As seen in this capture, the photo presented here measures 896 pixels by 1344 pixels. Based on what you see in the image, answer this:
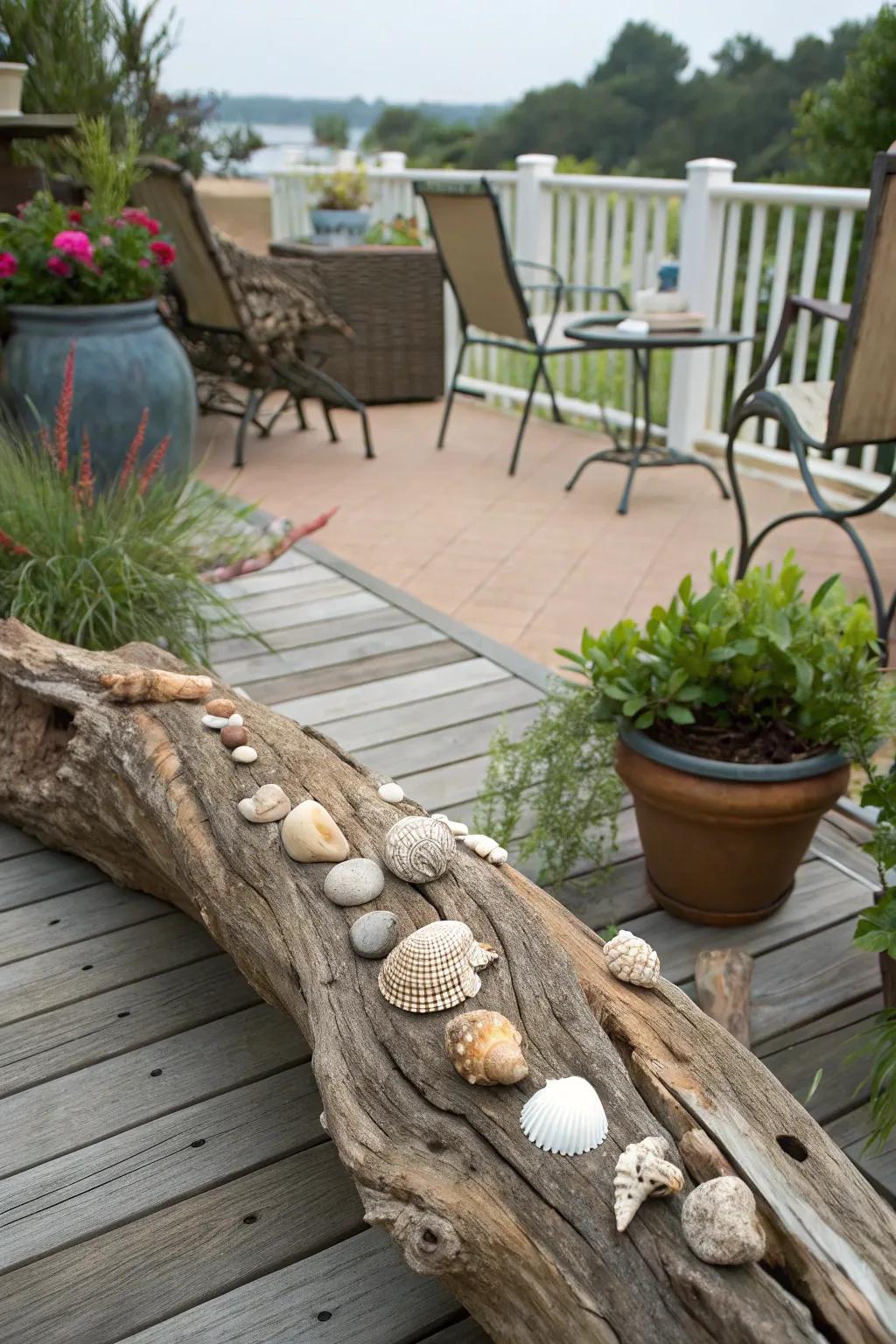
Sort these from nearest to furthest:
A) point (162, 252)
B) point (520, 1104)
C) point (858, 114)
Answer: point (520, 1104), point (162, 252), point (858, 114)

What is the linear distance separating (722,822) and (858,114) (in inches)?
283

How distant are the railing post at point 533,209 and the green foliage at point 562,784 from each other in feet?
14.7

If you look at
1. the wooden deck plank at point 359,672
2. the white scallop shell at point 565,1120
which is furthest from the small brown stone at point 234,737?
the wooden deck plank at point 359,672

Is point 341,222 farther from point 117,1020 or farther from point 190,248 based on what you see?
point 117,1020

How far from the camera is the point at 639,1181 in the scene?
1000 mm

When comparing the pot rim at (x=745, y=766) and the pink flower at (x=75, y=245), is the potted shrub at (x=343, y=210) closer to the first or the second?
the pink flower at (x=75, y=245)

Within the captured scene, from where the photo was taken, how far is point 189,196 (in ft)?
14.3

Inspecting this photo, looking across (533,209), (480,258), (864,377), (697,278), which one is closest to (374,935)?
(864,377)

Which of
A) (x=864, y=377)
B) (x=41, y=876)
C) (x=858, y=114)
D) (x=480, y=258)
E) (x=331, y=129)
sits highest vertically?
(x=331, y=129)

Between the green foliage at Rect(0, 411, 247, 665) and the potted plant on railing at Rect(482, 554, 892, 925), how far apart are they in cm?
93

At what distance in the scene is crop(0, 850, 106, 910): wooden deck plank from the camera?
1998mm

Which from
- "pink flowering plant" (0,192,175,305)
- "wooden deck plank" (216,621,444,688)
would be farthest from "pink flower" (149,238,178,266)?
"wooden deck plank" (216,621,444,688)

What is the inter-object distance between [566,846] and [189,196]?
344 cm

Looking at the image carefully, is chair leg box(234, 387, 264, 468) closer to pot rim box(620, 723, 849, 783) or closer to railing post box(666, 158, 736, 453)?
railing post box(666, 158, 736, 453)
